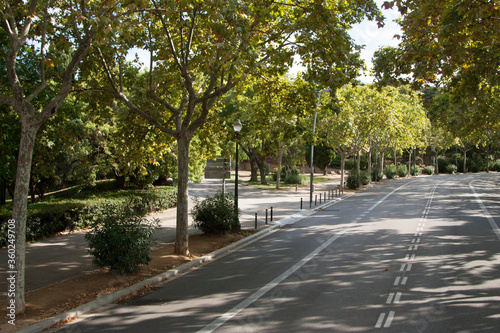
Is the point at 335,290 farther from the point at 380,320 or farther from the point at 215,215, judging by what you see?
the point at 215,215

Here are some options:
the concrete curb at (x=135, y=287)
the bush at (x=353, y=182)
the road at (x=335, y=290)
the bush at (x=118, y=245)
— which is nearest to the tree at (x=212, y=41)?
the concrete curb at (x=135, y=287)

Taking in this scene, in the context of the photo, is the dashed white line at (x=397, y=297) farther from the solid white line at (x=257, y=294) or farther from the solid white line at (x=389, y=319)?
the solid white line at (x=257, y=294)

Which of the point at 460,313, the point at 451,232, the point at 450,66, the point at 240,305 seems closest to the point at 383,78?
the point at 450,66

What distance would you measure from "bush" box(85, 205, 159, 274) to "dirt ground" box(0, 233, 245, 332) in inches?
13.5

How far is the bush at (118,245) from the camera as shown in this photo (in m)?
9.10

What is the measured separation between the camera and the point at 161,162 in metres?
23.2

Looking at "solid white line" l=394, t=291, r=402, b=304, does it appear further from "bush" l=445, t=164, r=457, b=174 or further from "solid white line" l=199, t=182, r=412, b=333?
"bush" l=445, t=164, r=457, b=174

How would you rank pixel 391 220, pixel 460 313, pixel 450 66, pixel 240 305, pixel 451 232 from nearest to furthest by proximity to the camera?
1. pixel 460 313
2. pixel 240 305
3. pixel 450 66
4. pixel 451 232
5. pixel 391 220

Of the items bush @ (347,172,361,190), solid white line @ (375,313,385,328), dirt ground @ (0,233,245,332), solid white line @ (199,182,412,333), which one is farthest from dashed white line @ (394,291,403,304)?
bush @ (347,172,361,190)

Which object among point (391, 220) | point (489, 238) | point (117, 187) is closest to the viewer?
point (489, 238)

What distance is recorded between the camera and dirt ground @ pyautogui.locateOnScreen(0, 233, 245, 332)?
704cm

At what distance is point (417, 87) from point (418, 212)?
1120 cm

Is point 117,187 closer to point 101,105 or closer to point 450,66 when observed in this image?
point 101,105

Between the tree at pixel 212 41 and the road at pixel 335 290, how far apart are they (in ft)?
10.6
